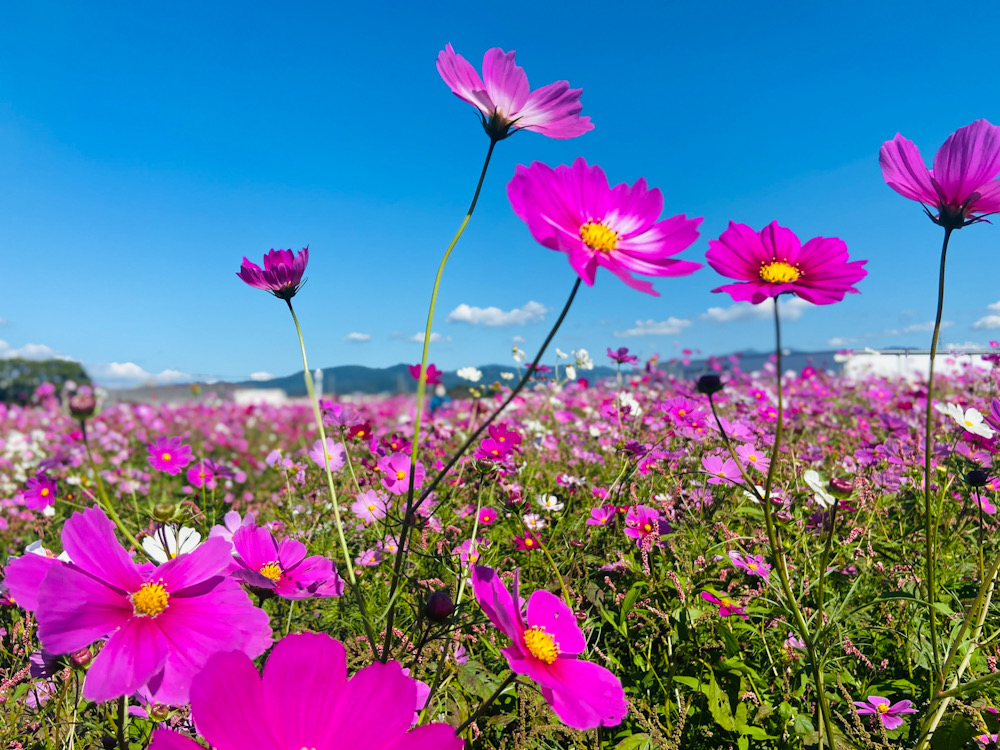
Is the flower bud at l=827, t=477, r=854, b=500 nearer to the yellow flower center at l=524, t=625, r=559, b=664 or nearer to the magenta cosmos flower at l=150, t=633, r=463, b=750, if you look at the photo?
the yellow flower center at l=524, t=625, r=559, b=664

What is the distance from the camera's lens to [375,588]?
153 centimetres

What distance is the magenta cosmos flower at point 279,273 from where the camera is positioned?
0.78 metres

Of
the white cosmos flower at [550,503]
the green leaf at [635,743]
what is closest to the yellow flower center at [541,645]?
the green leaf at [635,743]

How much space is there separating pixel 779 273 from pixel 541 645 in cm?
54

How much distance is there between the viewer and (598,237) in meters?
0.63

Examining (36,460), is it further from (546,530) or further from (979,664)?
(979,664)

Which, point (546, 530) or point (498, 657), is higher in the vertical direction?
point (546, 530)

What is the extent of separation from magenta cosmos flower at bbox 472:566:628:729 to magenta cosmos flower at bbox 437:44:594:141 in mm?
530

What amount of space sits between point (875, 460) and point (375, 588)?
193 cm

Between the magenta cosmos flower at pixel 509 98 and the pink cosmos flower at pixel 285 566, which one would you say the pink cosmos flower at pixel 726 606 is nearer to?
the pink cosmos flower at pixel 285 566

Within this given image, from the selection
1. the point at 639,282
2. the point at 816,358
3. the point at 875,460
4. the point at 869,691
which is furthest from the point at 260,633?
the point at 816,358

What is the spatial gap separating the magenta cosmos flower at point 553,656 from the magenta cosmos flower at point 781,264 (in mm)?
428

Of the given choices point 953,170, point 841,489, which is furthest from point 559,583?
point 953,170

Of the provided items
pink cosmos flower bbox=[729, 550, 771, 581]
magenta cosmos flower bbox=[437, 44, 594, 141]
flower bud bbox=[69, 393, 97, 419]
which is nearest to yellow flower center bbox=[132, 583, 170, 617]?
flower bud bbox=[69, 393, 97, 419]
